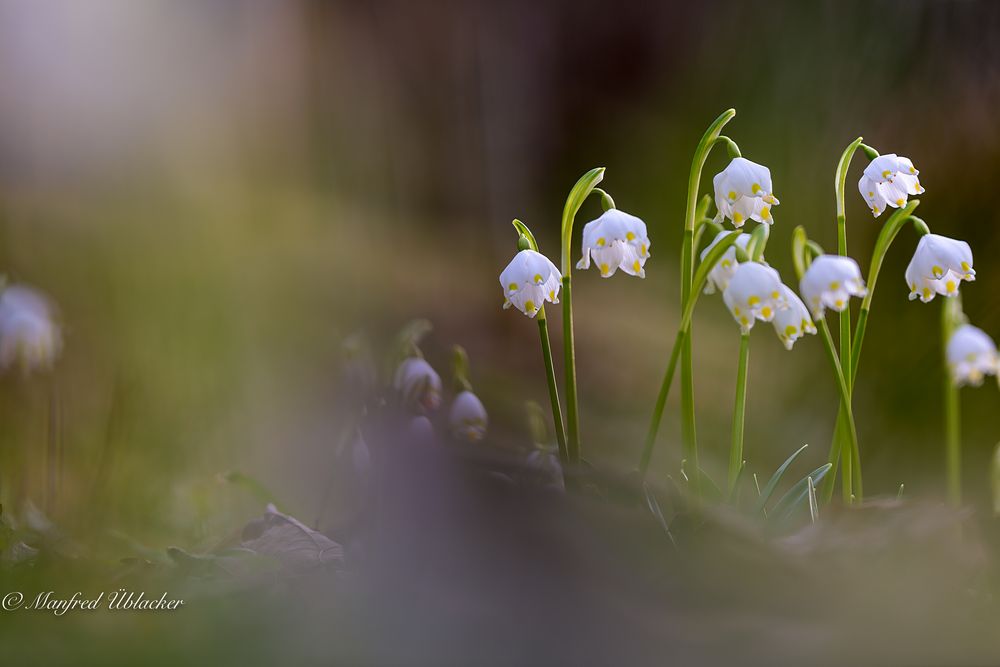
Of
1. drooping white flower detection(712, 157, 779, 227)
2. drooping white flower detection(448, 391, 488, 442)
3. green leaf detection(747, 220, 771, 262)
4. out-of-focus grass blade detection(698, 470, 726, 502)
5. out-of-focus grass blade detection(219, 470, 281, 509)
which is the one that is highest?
drooping white flower detection(712, 157, 779, 227)

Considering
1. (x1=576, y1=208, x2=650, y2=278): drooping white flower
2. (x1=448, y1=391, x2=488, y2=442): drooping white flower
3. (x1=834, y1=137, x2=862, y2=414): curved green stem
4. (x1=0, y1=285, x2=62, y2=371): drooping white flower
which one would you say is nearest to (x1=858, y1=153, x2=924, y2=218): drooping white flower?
(x1=834, y1=137, x2=862, y2=414): curved green stem

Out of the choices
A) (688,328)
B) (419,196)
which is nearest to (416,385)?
(688,328)

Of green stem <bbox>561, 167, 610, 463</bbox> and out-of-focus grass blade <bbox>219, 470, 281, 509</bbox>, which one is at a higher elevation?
green stem <bbox>561, 167, 610, 463</bbox>

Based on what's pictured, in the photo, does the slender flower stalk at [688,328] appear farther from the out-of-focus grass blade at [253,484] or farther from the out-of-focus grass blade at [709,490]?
the out-of-focus grass blade at [253,484]

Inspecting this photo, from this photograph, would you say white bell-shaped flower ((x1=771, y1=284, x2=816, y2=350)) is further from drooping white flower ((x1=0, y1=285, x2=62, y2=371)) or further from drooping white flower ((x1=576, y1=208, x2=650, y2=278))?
drooping white flower ((x1=0, y1=285, x2=62, y2=371))

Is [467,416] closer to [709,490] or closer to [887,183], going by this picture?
[709,490]

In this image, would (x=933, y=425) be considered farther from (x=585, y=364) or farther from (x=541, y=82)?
(x=541, y=82)

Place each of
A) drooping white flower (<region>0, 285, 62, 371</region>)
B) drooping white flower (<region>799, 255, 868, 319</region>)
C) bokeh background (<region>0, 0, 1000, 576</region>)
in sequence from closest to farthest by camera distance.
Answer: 1. drooping white flower (<region>799, 255, 868, 319</region>)
2. drooping white flower (<region>0, 285, 62, 371</region>)
3. bokeh background (<region>0, 0, 1000, 576</region>)
